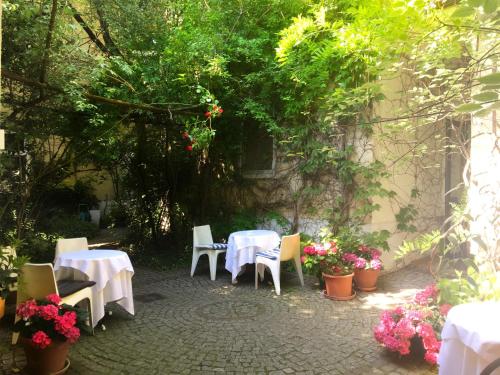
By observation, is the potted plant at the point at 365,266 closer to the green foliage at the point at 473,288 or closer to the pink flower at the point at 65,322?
the green foliage at the point at 473,288

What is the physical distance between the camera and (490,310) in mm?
2156

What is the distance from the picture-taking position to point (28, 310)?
117 inches

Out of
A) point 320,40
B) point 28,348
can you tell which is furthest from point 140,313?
point 320,40

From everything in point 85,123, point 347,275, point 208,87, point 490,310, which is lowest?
point 347,275

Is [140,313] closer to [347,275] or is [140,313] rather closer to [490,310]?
[347,275]

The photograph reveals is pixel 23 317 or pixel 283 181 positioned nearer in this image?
pixel 23 317

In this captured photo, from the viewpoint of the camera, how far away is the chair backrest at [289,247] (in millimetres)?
5285

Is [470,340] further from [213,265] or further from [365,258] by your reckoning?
[213,265]

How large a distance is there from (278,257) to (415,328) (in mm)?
2333

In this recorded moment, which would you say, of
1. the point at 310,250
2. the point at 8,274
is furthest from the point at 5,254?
the point at 310,250

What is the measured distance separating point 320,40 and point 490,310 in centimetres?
478

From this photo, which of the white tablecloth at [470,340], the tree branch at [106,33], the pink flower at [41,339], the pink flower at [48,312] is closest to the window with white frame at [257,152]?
the tree branch at [106,33]

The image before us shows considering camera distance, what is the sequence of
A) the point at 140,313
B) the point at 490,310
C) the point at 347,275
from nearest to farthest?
the point at 490,310 → the point at 140,313 → the point at 347,275

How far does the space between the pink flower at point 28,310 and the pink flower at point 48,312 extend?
42 millimetres
